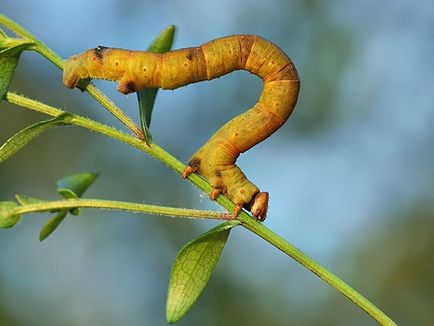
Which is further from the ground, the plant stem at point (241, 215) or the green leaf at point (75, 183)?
the plant stem at point (241, 215)

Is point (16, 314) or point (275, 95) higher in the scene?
point (275, 95)

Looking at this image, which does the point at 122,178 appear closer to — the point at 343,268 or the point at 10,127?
the point at 10,127

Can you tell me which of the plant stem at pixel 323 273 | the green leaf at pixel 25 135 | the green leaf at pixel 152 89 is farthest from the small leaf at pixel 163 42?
the plant stem at pixel 323 273

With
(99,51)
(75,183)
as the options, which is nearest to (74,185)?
(75,183)

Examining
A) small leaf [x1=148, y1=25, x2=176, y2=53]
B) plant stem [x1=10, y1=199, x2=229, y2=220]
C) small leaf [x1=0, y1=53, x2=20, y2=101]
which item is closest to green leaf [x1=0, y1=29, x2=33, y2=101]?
small leaf [x1=0, y1=53, x2=20, y2=101]

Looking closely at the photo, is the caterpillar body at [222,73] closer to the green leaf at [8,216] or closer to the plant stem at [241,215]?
the plant stem at [241,215]

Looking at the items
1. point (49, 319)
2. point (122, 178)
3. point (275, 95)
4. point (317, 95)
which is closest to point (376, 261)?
point (317, 95)
